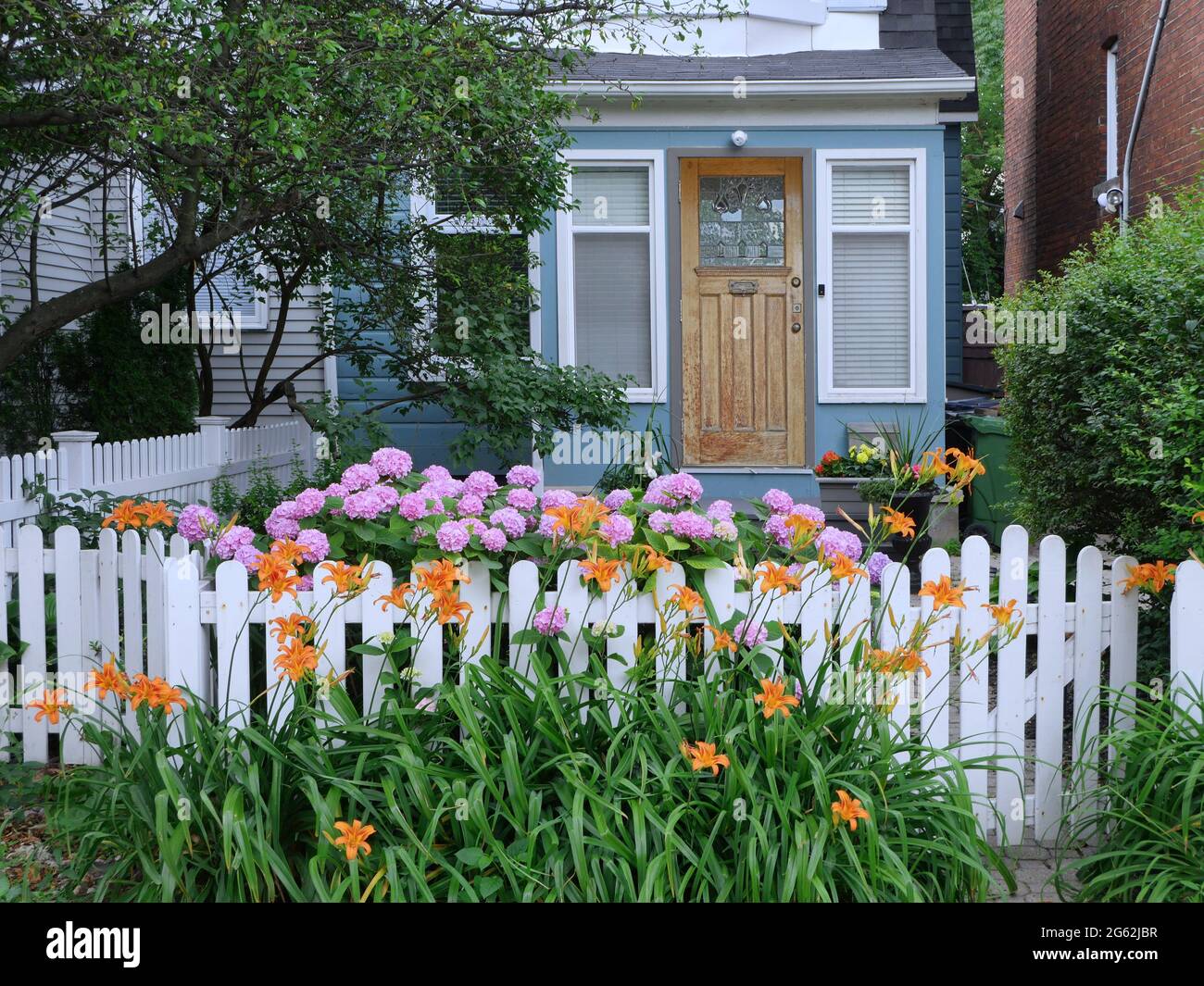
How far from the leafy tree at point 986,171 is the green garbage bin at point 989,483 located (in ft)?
55.8

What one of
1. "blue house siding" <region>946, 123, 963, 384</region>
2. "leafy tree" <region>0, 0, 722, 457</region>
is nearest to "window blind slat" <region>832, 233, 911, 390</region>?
"blue house siding" <region>946, 123, 963, 384</region>

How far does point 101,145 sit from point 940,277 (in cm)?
605

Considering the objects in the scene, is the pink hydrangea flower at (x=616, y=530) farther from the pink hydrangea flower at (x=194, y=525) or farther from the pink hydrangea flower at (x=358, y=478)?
the pink hydrangea flower at (x=194, y=525)

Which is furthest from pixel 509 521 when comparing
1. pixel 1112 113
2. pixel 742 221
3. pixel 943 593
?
pixel 1112 113

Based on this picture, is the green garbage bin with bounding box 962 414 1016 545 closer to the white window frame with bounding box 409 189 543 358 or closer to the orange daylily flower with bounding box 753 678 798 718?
the white window frame with bounding box 409 189 543 358

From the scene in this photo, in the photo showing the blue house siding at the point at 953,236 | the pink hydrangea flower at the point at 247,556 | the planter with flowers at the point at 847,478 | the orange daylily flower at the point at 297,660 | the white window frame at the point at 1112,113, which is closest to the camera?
the orange daylily flower at the point at 297,660

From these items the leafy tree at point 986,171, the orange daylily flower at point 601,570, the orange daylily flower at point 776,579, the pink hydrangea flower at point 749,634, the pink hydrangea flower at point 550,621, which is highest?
the leafy tree at point 986,171

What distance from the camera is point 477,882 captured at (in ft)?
9.78

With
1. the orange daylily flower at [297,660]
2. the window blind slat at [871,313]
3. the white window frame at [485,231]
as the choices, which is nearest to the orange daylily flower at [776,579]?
the orange daylily flower at [297,660]

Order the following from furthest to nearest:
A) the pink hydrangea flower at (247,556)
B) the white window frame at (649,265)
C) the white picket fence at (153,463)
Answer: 1. the white window frame at (649,265)
2. the white picket fence at (153,463)
3. the pink hydrangea flower at (247,556)

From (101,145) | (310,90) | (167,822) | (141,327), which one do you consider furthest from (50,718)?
(141,327)

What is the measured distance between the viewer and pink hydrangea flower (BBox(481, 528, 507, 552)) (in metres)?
3.65

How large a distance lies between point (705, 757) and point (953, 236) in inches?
339

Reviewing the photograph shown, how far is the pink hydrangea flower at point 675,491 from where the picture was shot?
3.87 metres
